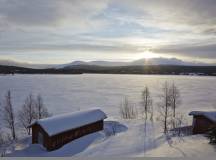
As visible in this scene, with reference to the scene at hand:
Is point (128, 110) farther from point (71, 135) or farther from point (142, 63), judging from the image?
point (142, 63)

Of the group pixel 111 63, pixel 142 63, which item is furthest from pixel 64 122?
pixel 142 63

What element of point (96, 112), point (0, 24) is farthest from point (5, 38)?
point (96, 112)

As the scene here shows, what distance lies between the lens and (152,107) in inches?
369

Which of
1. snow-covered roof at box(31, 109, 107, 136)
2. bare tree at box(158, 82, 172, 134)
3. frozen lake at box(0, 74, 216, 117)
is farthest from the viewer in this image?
frozen lake at box(0, 74, 216, 117)

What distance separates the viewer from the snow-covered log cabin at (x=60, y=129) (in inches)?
147

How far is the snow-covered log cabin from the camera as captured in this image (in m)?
3.73

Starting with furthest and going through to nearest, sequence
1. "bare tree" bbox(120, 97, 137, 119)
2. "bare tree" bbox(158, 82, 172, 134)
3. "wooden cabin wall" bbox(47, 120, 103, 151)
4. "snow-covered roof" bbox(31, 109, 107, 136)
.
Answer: "bare tree" bbox(120, 97, 137, 119)
"bare tree" bbox(158, 82, 172, 134)
"snow-covered roof" bbox(31, 109, 107, 136)
"wooden cabin wall" bbox(47, 120, 103, 151)

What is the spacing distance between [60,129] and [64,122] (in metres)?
0.15

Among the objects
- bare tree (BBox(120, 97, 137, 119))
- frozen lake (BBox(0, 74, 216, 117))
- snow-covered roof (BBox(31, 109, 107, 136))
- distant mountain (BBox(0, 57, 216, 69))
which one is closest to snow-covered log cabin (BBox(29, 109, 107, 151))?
snow-covered roof (BBox(31, 109, 107, 136))

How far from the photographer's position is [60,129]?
3.93 m

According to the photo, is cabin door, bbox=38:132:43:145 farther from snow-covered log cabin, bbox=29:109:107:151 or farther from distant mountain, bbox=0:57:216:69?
distant mountain, bbox=0:57:216:69

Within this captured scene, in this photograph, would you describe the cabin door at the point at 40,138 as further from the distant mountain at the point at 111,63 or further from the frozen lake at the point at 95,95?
the distant mountain at the point at 111,63

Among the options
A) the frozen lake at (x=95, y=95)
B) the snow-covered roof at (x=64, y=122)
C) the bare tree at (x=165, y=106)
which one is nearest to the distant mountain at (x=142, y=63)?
the frozen lake at (x=95, y=95)

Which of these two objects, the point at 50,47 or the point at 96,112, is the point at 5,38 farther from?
the point at 96,112
